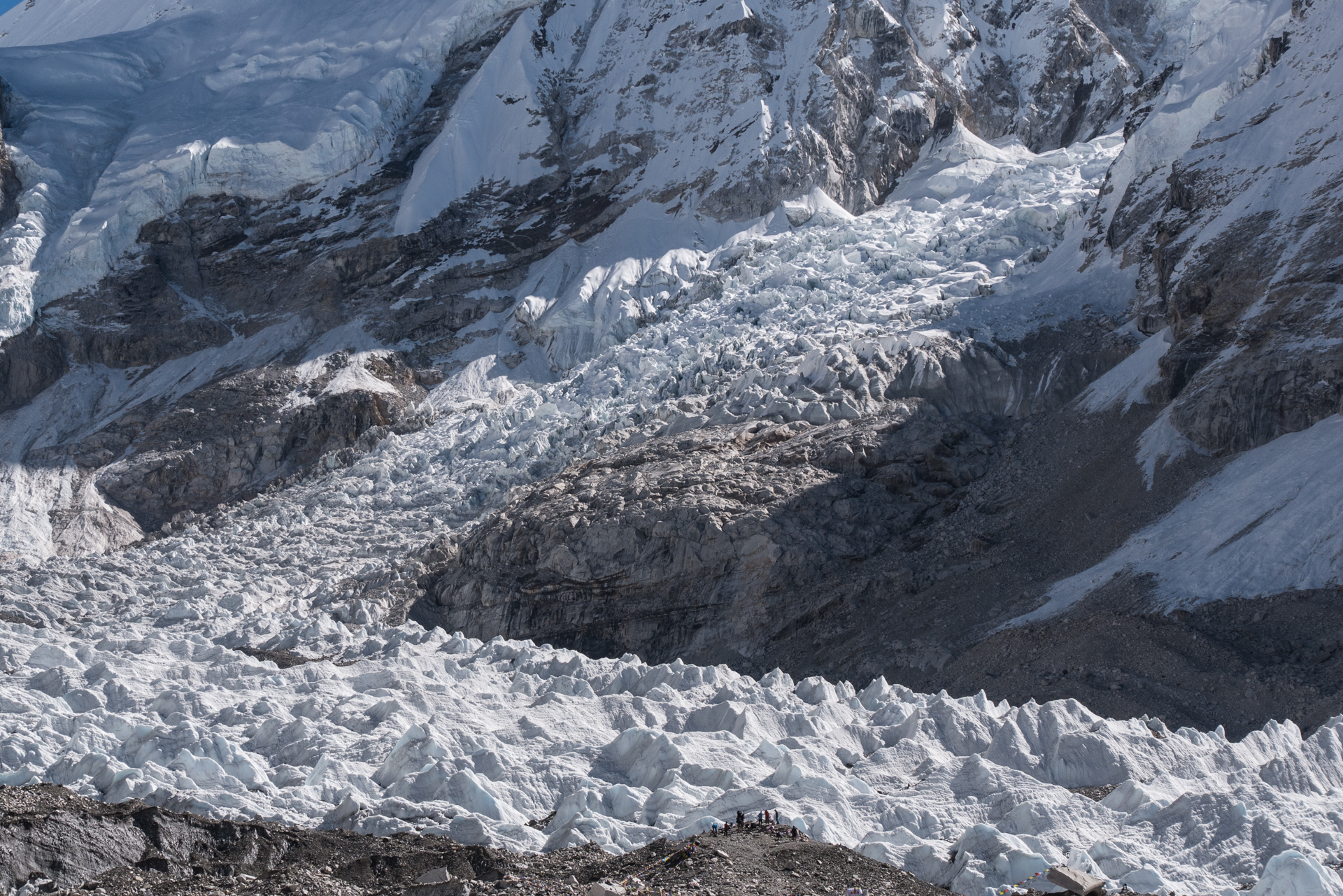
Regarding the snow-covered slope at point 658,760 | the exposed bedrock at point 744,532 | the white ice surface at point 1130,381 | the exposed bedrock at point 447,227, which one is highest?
the exposed bedrock at point 447,227

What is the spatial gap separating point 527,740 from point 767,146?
41.3 meters

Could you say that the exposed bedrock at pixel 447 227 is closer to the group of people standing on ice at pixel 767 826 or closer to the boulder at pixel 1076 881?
the group of people standing on ice at pixel 767 826

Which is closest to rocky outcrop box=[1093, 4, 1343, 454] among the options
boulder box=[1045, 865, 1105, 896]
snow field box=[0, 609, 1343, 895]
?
snow field box=[0, 609, 1343, 895]

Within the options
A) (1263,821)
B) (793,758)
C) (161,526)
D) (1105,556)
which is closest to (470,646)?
(793,758)

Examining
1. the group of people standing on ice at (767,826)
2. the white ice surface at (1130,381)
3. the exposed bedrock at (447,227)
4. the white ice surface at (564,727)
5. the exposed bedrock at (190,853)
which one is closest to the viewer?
the exposed bedrock at (190,853)

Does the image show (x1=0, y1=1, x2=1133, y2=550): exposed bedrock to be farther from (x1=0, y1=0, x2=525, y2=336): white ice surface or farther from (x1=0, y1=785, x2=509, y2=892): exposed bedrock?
(x1=0, y1=785, x2=509, y2=892): exposed bedrock

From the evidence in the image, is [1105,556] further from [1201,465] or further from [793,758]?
[793,758]

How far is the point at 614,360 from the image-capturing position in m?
43.7

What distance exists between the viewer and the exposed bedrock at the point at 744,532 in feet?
96.6

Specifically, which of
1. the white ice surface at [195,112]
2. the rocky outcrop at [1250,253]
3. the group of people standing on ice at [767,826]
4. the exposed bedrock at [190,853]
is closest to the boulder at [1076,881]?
the group of people standing on ice at [767,826]

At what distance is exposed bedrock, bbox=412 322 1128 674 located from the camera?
29453 millimetres

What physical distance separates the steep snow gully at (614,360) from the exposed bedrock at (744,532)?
0.31 metres

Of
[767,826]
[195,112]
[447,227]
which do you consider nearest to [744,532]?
[767,826]

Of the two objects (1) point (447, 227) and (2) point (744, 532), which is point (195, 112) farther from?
(2) point (744, 532)
